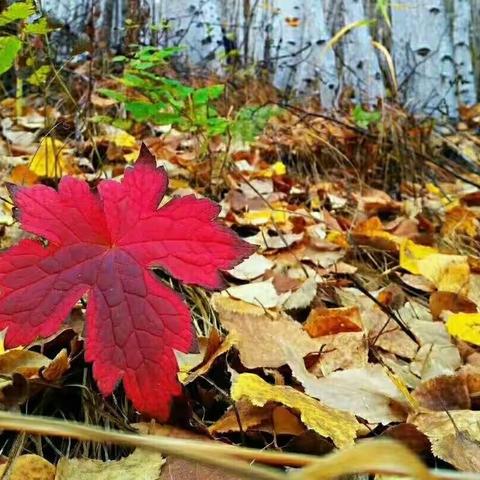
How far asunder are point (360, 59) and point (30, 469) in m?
3.05

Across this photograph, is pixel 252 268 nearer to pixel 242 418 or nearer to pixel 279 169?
pixel 242 418

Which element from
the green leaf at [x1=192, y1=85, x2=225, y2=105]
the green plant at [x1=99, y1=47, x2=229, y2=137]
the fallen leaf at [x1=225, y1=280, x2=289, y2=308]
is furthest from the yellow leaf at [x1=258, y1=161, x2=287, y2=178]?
the fallen leaf at [x1=225, y1=280, x2=289, y2=308]

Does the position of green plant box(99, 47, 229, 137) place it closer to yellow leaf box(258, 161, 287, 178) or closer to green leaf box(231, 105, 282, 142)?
green leaf box(231, 105, 282, 142)

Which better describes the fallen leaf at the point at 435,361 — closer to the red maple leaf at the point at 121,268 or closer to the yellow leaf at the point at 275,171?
the red maple leaf at the point at 121,268

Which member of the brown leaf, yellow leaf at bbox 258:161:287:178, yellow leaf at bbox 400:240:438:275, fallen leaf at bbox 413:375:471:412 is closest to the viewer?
fallen leaf at bbox 413:375:471:412

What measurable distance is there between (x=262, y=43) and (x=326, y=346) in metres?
2.75

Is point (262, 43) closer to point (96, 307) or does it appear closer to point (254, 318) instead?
point (254, 318)

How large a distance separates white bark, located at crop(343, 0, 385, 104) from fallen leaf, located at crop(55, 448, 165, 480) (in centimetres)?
271

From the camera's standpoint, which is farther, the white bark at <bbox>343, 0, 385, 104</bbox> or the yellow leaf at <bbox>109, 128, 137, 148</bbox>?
the white bark at <bbox>343, 0, 385, 104</bbox>

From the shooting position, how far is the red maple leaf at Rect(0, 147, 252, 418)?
1.80 feet

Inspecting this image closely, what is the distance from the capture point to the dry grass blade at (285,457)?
20 centimetres

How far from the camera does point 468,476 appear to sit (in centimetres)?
24

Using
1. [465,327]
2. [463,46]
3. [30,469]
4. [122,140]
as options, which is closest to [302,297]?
[465,327]

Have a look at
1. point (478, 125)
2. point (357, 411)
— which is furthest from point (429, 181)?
point (357, 411)
